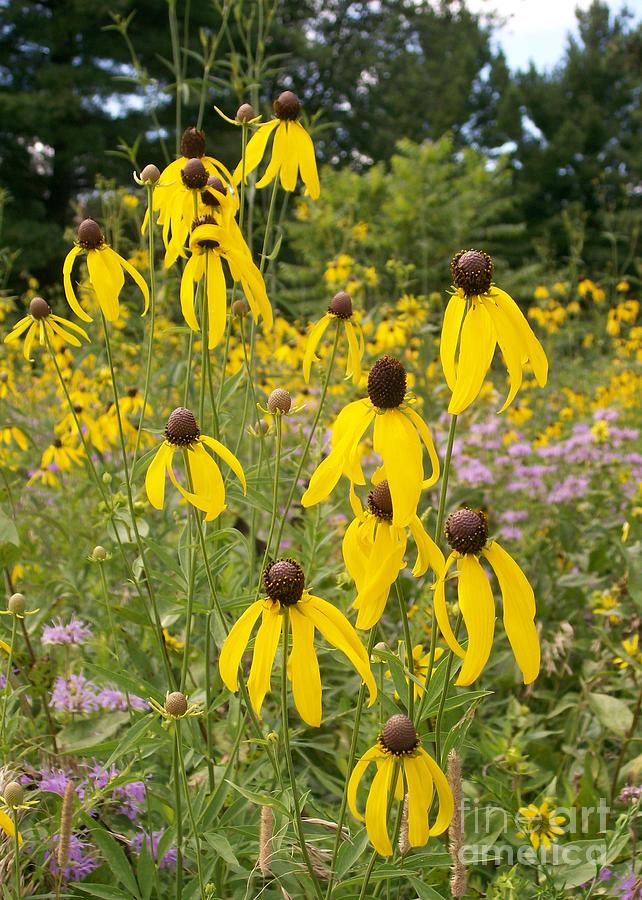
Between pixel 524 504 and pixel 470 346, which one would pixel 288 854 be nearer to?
pixel 470 346

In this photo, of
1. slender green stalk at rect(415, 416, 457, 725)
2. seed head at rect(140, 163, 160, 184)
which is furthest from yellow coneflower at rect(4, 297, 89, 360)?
slender green stalk at rect(415, 416, 457, 725)

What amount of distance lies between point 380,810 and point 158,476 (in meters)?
0.48

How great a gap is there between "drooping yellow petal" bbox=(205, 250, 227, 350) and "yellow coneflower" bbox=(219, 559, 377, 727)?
0.45 meters

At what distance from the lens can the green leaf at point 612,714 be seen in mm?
1693

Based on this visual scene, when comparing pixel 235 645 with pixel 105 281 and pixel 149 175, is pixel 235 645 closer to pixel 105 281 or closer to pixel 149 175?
pixel 105 281

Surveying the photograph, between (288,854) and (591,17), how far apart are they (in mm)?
26088

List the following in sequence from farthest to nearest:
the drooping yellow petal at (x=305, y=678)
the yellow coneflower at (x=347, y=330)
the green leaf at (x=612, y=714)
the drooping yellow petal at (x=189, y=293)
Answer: the green leaf at (x=612, y=714)
the yellow coneflower at (x=347, y=330)
the drooping yellow petal at (x=189, y=293)
the drooping yellow petal at (x=305, y=678)

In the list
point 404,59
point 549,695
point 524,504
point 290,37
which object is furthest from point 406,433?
point 404,59

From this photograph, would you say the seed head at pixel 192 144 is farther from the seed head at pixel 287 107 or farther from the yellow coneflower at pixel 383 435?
the yellow coneflower at pixel 383 435

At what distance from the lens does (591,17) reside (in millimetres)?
22438

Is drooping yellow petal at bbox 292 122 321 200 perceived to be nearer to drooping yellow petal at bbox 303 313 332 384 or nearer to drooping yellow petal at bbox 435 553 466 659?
drooping yellow petal at bbox 303 313 332 384

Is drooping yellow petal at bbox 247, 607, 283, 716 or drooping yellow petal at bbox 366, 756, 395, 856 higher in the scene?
drooping yellow petal at bbox 247, 607, 283, 716

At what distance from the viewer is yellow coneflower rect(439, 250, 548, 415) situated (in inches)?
33.1

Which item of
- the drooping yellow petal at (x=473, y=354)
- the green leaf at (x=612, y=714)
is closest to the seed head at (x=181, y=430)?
the drooping yellow petal at (x=473, y=354)
